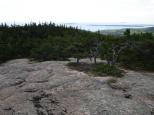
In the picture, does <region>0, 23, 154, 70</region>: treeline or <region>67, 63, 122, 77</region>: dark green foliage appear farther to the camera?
<region>0, 23, 154, 70</region>: treeline

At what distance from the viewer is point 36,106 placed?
1503cm

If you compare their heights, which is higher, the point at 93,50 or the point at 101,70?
the point at 93,50

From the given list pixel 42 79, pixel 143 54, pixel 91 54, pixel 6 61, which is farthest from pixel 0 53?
pixel 143 54

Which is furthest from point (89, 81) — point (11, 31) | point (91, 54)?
point (11, 31)

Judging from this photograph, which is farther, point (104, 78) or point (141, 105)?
point (104, 78)

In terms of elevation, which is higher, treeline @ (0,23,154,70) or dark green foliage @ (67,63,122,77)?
treeline @ (0,23,154,70)

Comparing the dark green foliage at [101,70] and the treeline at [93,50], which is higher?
the treeline at [93,50]

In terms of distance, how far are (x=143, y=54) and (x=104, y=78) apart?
29.1 feet

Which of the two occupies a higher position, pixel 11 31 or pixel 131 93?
pixel 11 31

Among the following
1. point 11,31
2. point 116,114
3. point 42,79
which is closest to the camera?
point 116,114

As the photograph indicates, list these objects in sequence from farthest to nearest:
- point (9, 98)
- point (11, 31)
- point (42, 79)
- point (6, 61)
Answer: point (11, 31) < point (6, 61) < point (42, 79) < point (9, 98)

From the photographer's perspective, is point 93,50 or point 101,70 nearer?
point 101,70

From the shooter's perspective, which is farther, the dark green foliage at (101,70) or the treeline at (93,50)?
the treeline at (93,50)

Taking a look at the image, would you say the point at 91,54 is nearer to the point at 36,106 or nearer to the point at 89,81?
the point at 89,81
